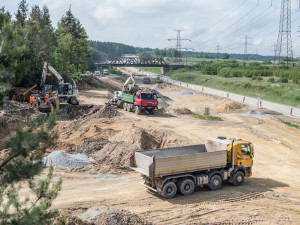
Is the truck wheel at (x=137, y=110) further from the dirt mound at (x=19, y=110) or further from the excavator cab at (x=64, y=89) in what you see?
the dirt mound at (x=19, y=110)

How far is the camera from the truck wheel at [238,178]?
1879 centimetres

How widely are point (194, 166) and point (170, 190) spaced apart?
5.14ft

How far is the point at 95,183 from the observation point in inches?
749

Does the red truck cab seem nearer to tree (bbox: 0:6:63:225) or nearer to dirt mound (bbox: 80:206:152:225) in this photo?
dirt mound (bbox: 80:206:152:225)

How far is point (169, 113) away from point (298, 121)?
14000mm

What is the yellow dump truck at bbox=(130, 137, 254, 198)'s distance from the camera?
16.5 m

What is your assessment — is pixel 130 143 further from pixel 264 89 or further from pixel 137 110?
pixel 264 89

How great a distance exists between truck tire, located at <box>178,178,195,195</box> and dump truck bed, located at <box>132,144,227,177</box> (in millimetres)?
499

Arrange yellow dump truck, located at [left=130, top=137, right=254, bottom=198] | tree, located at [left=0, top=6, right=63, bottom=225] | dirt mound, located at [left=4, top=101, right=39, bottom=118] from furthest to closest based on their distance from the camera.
Result: 1. dirt mound, located at [left=4, top=101, right=39, bottom=118]
2. yellow dump truck, located at [left=130, top=137, right=254, bottom=198]
3. tree, located at [left=0, top=6, right=63, bottom=225]

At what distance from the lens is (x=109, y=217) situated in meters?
12.5

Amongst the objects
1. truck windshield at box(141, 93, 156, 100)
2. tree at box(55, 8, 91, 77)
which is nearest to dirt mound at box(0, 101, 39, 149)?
truck windshield at box(141, 93, 156, 100)

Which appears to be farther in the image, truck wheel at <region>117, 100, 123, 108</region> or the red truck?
truck wheel at <region>117, 100, 123, 108</region>

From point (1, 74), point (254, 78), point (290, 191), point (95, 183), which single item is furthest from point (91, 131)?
point (254, 78)

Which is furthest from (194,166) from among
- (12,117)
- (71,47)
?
(71,47)
